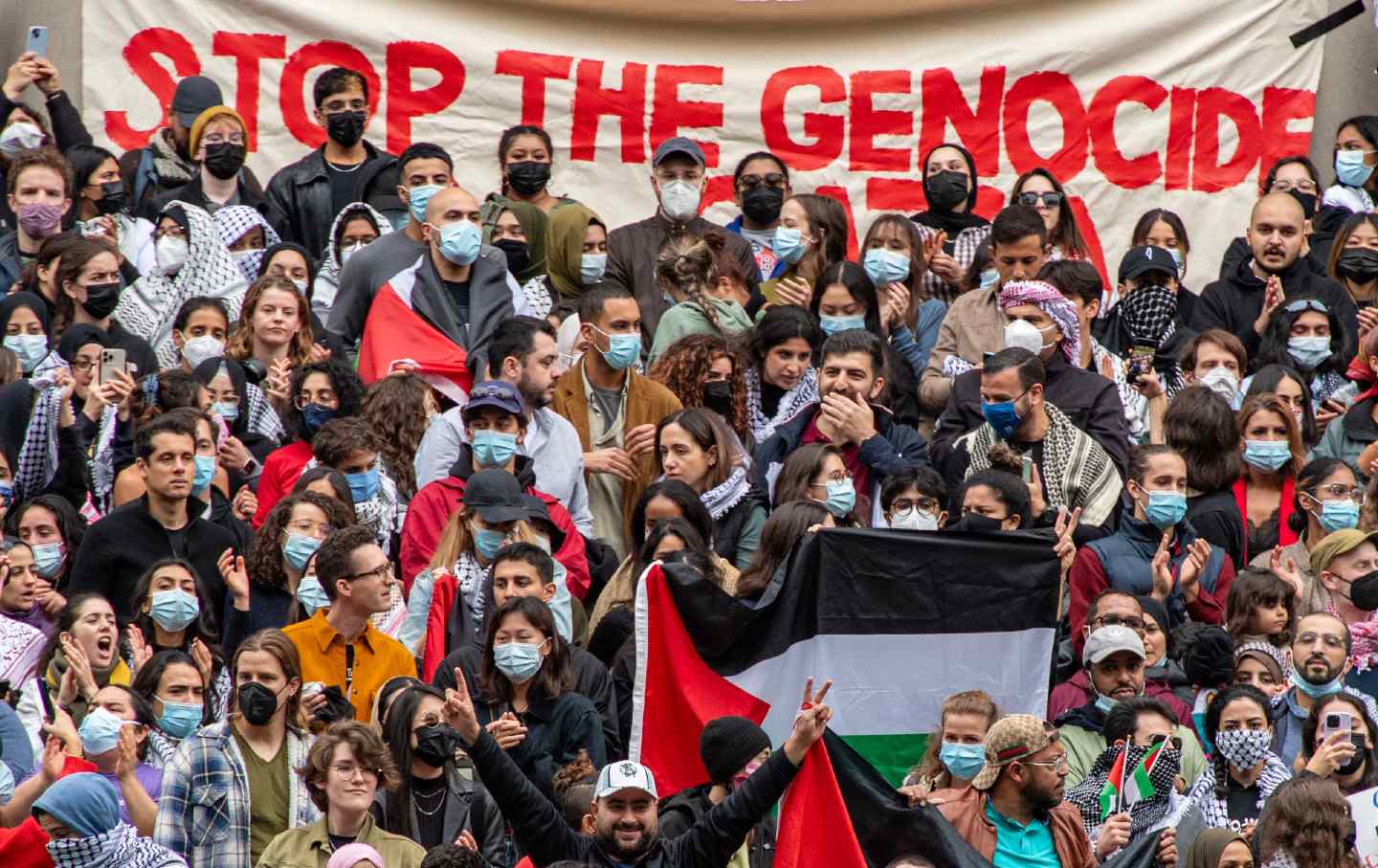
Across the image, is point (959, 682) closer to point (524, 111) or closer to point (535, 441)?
point (535, 441)

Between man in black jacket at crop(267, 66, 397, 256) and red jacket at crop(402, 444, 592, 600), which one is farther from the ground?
man in black jacket at crop(267, 66, 397, 256)

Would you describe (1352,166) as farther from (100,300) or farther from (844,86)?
(100,300)

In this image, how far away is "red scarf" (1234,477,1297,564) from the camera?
1469 centimetres

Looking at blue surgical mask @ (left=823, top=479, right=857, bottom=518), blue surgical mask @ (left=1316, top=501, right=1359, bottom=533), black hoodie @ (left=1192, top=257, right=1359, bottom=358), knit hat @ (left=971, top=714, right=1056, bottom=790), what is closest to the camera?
knit hat @ (left=971, top=714, right=1056, bottom=790)

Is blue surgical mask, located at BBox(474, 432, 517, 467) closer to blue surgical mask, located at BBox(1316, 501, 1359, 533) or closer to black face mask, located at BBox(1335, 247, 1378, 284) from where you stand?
blue surgical mask, located at BBox(1316, 501, 1359, 533)

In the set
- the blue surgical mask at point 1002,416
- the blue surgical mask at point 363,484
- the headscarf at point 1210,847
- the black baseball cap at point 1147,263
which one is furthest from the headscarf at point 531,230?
the headscarf at point 1210,847

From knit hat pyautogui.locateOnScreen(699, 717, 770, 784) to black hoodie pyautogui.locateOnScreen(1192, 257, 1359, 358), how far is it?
217 inches

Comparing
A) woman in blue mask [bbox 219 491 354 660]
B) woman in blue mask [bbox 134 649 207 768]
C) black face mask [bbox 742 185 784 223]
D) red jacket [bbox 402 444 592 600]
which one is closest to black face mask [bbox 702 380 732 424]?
red jacket [bbox 402 444 592 600]

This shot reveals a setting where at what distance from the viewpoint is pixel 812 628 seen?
12383mm

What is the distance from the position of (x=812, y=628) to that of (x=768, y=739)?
1.90 feet

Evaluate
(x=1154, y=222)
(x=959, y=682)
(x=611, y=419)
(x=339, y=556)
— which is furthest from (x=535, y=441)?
(x=1154, y=222)

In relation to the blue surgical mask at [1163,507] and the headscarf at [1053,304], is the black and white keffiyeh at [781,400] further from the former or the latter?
the blue surgical mask at [1163,507]

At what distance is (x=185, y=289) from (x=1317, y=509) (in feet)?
18.1

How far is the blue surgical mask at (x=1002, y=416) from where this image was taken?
1419 cm
